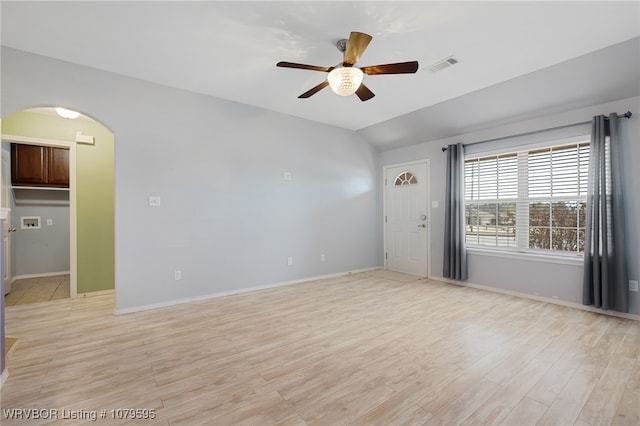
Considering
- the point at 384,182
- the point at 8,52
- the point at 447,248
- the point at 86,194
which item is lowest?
the point at 447,248

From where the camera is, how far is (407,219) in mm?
5598

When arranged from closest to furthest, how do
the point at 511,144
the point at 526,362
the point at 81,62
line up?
the point at 526,362 < the point at 81,62 < the point at 511,144

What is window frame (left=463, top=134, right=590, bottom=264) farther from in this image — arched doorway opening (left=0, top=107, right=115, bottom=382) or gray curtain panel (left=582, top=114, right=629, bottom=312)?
arched doorway opening (left=0, top=107, right=115, bottom=382)

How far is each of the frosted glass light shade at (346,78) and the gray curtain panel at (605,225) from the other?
305cm

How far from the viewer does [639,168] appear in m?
3.16

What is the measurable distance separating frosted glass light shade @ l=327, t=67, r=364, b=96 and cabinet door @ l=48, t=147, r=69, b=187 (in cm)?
527

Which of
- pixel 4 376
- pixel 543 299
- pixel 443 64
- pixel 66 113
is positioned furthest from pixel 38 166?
pixel 543 299

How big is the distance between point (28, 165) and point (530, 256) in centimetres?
816

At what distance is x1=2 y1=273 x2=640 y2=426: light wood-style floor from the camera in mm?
1736

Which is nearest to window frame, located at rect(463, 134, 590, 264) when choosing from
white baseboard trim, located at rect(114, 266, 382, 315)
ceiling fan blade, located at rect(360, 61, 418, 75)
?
white baseboard trim, located at rect(114, 266, 382, 315)

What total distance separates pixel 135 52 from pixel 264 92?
1494 mm

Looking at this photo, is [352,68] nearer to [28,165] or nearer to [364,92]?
[364,92]

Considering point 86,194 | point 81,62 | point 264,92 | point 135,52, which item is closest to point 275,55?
point 264,92

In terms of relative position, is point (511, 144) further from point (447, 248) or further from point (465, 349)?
point (465, 349)
